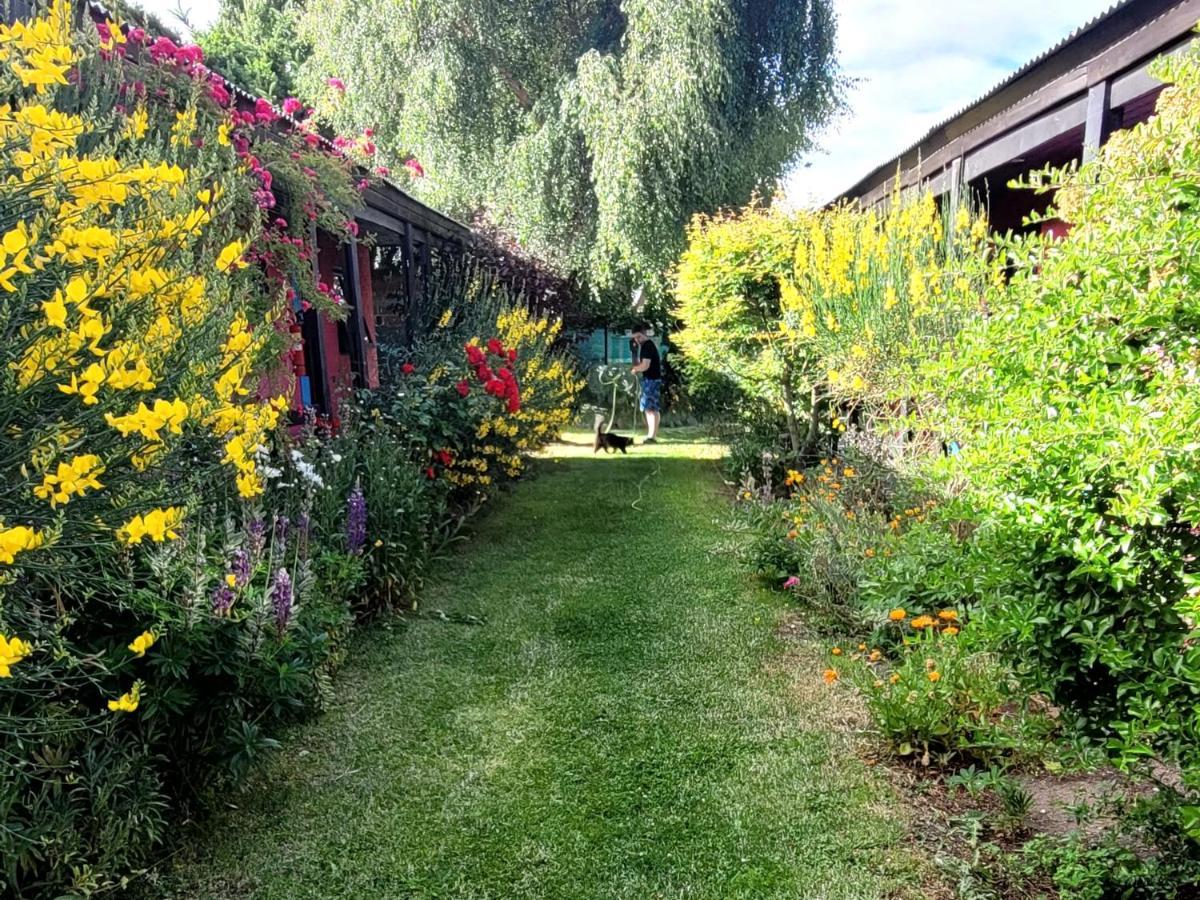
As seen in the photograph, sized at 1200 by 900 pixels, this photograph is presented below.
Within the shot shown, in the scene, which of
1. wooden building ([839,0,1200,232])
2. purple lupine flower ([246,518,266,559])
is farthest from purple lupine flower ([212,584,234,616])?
wooden building ([839,0,1200,232])

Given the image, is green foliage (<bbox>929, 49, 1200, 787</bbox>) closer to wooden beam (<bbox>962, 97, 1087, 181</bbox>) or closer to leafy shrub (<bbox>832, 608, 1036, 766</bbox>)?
leafy shrub (<bbox>832, 608, 1036, 766</bbox>)

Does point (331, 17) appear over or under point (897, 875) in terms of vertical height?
over

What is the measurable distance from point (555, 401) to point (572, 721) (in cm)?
505

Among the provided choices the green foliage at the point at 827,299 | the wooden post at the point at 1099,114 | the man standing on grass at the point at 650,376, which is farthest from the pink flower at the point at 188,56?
the man standing on grass at the point at 650,376

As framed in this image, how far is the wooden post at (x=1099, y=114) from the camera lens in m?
4.00

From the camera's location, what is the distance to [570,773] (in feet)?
8.89

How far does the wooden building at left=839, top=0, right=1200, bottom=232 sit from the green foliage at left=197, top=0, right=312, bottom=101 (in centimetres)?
1445

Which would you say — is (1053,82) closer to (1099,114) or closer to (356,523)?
(1099,114)

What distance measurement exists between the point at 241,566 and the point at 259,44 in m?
19.5

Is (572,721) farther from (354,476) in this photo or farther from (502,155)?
(502,155)

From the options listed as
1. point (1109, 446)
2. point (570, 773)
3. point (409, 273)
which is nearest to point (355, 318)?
point (409, 273)

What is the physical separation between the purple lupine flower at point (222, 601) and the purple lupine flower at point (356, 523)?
1.35 meters

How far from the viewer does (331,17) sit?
11898 mm

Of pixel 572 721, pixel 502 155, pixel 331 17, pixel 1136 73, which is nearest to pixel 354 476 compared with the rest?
pixel 572 721
